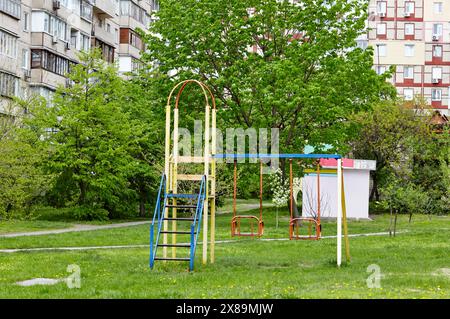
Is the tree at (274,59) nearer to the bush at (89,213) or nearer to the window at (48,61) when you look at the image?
the bush at (89,213)

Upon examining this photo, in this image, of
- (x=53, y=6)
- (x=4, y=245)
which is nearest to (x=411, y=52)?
(x=53, y=6)

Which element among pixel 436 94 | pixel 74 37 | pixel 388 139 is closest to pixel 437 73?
pixel 436 94

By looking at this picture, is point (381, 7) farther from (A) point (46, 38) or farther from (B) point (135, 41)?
(A) point (46, 38)

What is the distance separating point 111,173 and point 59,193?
10.7 feet

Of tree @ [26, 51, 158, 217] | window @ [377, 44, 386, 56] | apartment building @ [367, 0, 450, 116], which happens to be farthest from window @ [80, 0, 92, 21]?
window @ [377, 44, 386, 56]

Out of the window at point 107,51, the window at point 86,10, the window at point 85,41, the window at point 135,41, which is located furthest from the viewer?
the window at point 135,41

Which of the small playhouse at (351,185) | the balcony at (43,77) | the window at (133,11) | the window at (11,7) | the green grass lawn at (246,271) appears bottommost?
the green grass lawn at (246,271)

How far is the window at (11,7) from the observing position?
53031mm

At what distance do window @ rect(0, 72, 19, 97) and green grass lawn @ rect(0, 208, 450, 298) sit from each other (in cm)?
2252

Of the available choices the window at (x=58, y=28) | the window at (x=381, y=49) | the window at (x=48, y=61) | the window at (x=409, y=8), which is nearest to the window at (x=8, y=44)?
the window at (x=48, y=61)

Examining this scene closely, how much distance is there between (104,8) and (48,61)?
44.6 ft

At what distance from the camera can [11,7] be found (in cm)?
5400

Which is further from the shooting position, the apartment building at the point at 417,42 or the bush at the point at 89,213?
the apartment building at the point at 417,42

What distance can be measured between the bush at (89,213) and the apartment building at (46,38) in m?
6.61
